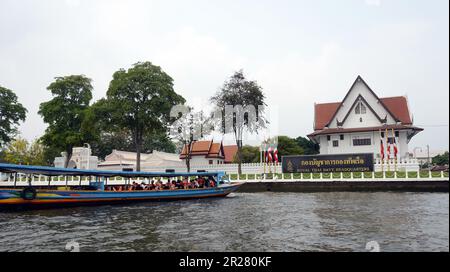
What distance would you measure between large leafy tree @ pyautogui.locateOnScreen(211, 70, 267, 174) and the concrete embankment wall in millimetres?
10348

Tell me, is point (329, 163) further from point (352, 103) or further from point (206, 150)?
point (206, 150)

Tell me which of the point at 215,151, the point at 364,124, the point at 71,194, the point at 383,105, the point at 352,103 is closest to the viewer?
the point at 71,194

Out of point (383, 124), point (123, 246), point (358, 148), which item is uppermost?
point (383, 124)

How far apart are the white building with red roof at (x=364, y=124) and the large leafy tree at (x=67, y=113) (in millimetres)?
36032

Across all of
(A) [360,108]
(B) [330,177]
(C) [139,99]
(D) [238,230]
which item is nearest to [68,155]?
(C) [139,99]

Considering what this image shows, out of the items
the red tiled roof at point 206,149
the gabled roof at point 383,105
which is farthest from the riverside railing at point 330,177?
the red tiled roof at point 206,149

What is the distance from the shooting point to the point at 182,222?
52.0 feet

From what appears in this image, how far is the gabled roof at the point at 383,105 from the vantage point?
1857 inches

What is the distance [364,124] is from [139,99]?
3158cm

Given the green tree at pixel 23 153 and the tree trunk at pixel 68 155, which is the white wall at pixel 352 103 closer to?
the tree trunk at pixel 68 155

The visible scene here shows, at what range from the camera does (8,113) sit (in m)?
59.6

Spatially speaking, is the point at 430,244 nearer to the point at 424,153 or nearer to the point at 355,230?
the point at 355,230
